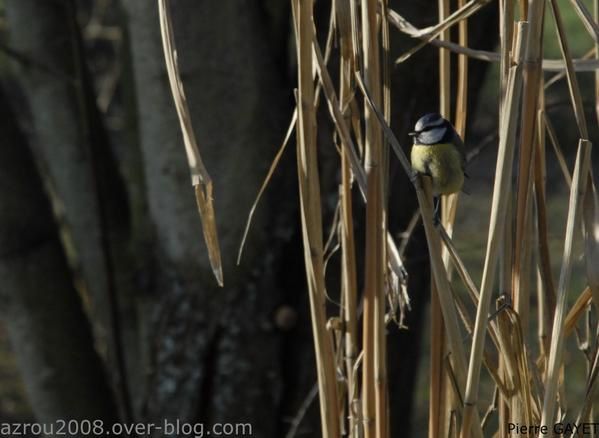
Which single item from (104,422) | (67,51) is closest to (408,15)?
(67,51)

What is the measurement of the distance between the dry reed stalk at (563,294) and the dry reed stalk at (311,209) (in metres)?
0.18

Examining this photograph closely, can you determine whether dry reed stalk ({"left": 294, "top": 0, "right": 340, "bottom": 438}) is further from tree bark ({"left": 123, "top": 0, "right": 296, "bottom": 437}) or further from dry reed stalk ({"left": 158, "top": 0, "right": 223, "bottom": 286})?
tree bark ({"left": 123, "top": 0, "right": 296, "bottom": 437})

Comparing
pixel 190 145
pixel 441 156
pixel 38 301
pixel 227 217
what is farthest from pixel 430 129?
pixel 38 301

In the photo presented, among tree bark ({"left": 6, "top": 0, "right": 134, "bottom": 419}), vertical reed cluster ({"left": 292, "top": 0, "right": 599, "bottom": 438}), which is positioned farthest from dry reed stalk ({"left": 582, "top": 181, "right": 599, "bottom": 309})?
tree bark ({"left": 6, "top": 0, "right": 134, "bottom": 419})

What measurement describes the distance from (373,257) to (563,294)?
148mm

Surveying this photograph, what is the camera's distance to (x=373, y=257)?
721 mm

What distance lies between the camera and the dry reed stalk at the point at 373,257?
0.70 metres

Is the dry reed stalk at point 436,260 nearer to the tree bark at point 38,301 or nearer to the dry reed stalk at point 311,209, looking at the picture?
the dry reed stalk at point 311,209

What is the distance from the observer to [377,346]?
0.73m

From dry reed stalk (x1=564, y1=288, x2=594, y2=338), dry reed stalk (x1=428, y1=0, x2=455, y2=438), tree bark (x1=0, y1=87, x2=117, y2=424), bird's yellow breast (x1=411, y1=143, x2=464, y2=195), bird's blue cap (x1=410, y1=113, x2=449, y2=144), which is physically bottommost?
tree bark (x1=0, y1=87, x2=117, y2=424)

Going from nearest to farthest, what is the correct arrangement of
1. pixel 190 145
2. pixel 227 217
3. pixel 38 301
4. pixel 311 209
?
pixel 190 145, pixel 311 209, pixel 227 217, pixel 38 301

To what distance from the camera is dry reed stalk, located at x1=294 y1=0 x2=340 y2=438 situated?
70cm

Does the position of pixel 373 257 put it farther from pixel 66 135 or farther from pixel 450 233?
pixel 66 135

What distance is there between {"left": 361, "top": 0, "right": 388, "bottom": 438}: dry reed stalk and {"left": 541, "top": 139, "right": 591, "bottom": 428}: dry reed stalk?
0.43 feet
